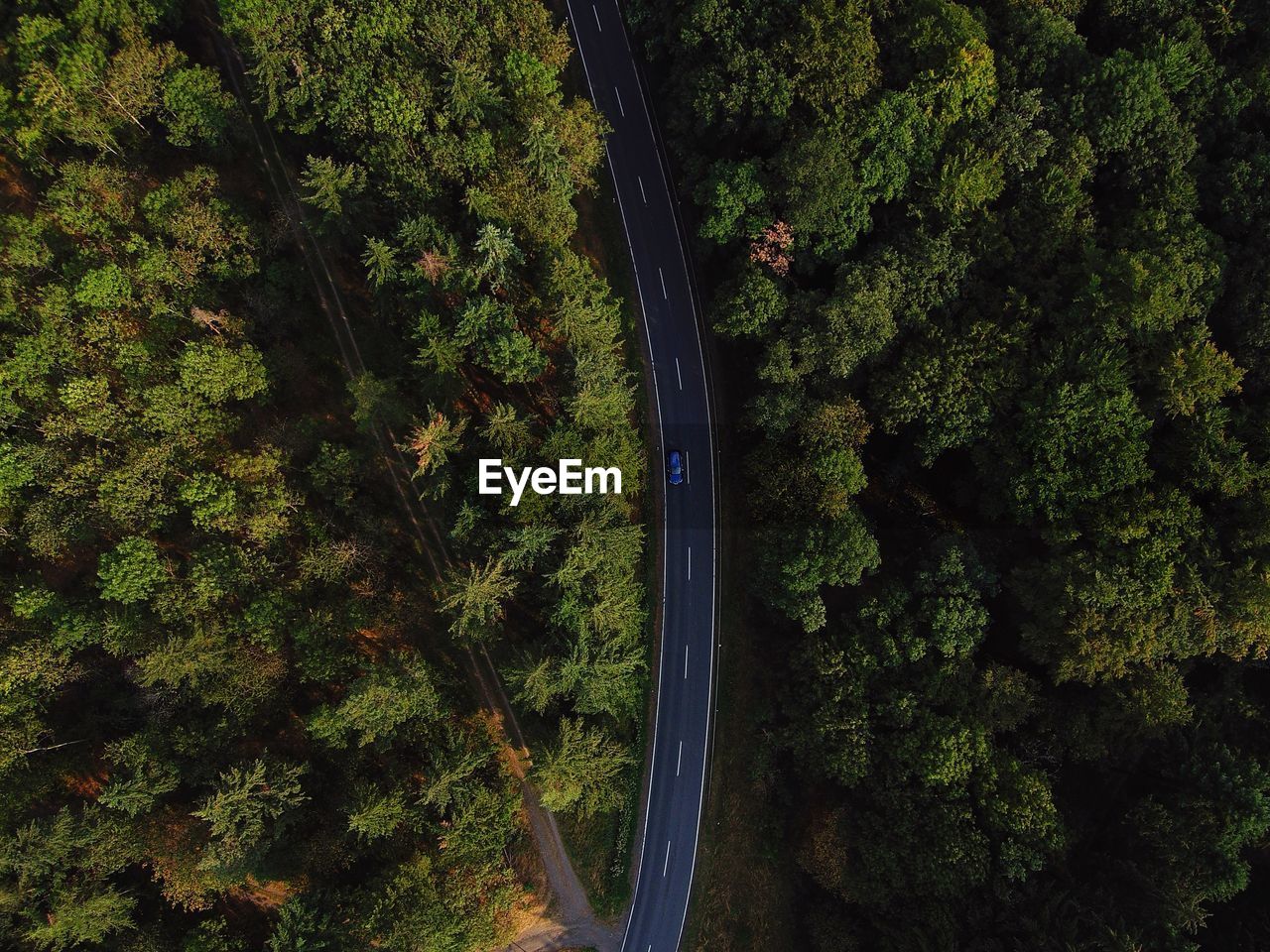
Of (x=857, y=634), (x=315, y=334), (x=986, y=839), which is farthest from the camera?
(x=315, y=334)

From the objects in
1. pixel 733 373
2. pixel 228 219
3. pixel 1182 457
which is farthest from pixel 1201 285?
pixel 228 219

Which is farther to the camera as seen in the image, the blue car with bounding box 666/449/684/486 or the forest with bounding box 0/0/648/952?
the blue car with bounding box 666/449/684/486

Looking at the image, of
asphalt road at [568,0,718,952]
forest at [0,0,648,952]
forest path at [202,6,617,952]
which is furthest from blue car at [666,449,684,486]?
forest path at [202,6,617,952]

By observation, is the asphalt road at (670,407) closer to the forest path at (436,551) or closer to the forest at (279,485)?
the forest at (279,485)

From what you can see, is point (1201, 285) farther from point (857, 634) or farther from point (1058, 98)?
point (857, 634)

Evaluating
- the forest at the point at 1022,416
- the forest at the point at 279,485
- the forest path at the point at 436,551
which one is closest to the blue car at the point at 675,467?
the forest at the point at 279,485

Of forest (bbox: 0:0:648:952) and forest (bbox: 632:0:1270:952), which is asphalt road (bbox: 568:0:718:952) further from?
forest (bbox: 632:0:1270:952)
